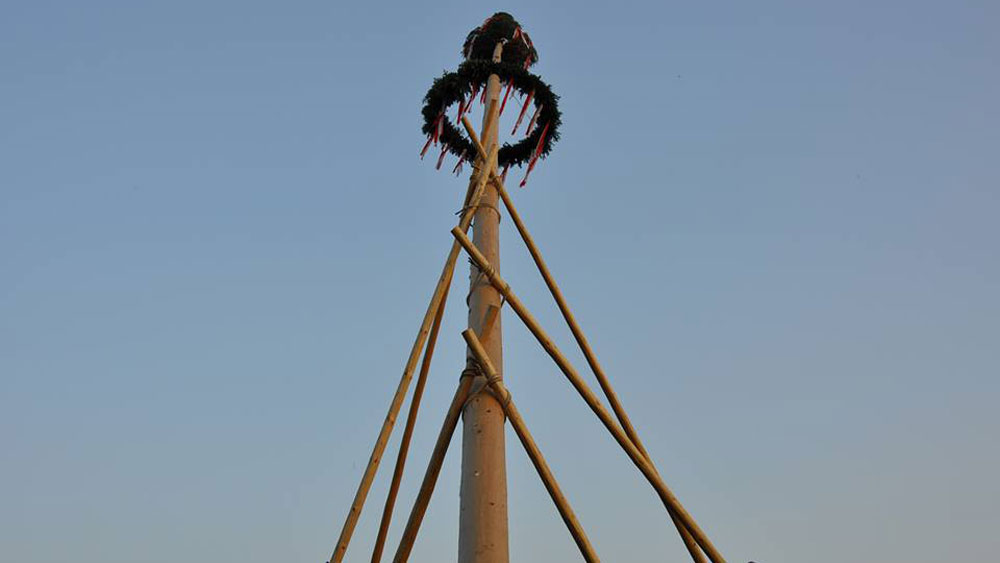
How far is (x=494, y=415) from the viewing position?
19.2ft

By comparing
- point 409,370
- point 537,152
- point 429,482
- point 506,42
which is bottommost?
point 429,482

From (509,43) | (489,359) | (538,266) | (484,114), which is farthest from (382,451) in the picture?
(509,43)

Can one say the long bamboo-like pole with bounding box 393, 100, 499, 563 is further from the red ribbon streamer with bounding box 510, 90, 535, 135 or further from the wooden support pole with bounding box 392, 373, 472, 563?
the red ribbon streamer with bounding box 510, 90, 535, 135

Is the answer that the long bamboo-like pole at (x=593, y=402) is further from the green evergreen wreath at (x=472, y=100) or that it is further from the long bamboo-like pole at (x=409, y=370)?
the green evergreen wreath at (x=472, y=100)

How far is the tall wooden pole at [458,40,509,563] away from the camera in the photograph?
210 inches

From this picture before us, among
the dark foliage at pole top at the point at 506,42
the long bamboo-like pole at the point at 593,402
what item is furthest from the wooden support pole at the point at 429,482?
the dark foliage at pole top at the point at 506,42

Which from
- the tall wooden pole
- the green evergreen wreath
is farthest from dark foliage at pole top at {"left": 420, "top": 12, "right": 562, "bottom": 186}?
the tall wooden pole

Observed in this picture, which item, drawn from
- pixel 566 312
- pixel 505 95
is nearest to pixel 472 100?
pixel 505 95

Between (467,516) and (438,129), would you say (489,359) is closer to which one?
(467,516)

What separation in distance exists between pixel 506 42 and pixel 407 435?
4.25m

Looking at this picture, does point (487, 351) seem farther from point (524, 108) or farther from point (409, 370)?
point (524, 108)

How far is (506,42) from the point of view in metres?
8.43

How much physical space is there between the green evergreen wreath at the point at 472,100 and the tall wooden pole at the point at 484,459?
6.28 ft

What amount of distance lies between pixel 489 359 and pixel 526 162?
300 cm
